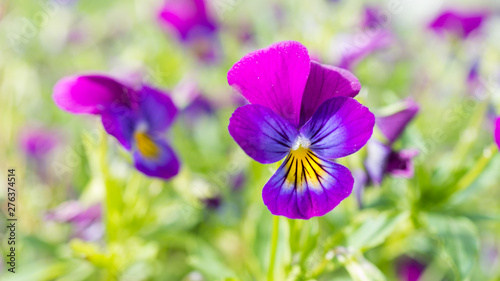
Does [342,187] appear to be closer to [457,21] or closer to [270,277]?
[270,277]

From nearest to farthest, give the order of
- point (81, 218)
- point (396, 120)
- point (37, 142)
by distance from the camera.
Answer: point (396, 120) → point (81, 218) → point (37, 142)

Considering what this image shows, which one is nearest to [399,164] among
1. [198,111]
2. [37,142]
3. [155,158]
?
[155,158]

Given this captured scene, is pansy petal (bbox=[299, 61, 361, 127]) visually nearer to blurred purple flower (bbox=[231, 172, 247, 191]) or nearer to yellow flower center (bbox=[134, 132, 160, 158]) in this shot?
yellow flower center (bbox=[134, 132, 160, 158])

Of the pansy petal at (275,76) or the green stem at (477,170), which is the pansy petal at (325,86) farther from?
the green stem at (477,170)

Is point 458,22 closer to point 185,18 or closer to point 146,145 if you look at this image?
point 185,18

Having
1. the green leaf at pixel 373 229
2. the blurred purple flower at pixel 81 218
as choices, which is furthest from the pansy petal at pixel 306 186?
the blurred purple flower at pixel 81 218
